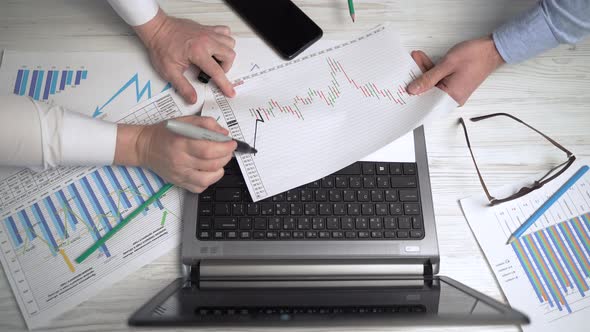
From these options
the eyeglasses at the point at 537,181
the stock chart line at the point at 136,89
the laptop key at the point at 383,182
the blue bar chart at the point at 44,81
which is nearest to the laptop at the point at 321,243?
the laptop key at the point at 383,182

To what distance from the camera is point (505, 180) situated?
679 mm

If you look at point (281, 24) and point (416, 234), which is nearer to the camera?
point (416, 234)

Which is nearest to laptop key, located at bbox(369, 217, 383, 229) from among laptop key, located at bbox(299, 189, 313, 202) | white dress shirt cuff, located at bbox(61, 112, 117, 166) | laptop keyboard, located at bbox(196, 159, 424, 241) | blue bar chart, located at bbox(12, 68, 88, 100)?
laptop keyboard, located at bbox(196, 159, 424, 241)

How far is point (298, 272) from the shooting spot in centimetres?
61

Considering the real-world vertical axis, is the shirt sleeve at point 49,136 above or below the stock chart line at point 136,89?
below

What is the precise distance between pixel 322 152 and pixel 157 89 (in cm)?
32

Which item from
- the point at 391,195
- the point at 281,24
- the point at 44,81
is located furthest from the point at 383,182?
the point at 44,81

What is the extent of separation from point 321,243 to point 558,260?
1.23 ft

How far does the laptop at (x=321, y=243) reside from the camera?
584 mm

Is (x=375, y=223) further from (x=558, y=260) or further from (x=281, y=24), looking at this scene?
(x=281, y=24)

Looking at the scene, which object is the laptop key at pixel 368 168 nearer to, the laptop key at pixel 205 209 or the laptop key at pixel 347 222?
the laptop key at pixel 347 222

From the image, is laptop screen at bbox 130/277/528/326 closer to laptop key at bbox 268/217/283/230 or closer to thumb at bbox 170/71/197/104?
laptop key at bbox 268/217/283/230

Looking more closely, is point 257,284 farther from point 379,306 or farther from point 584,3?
point 584,3

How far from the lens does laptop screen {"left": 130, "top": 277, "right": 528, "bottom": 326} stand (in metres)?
0.46
